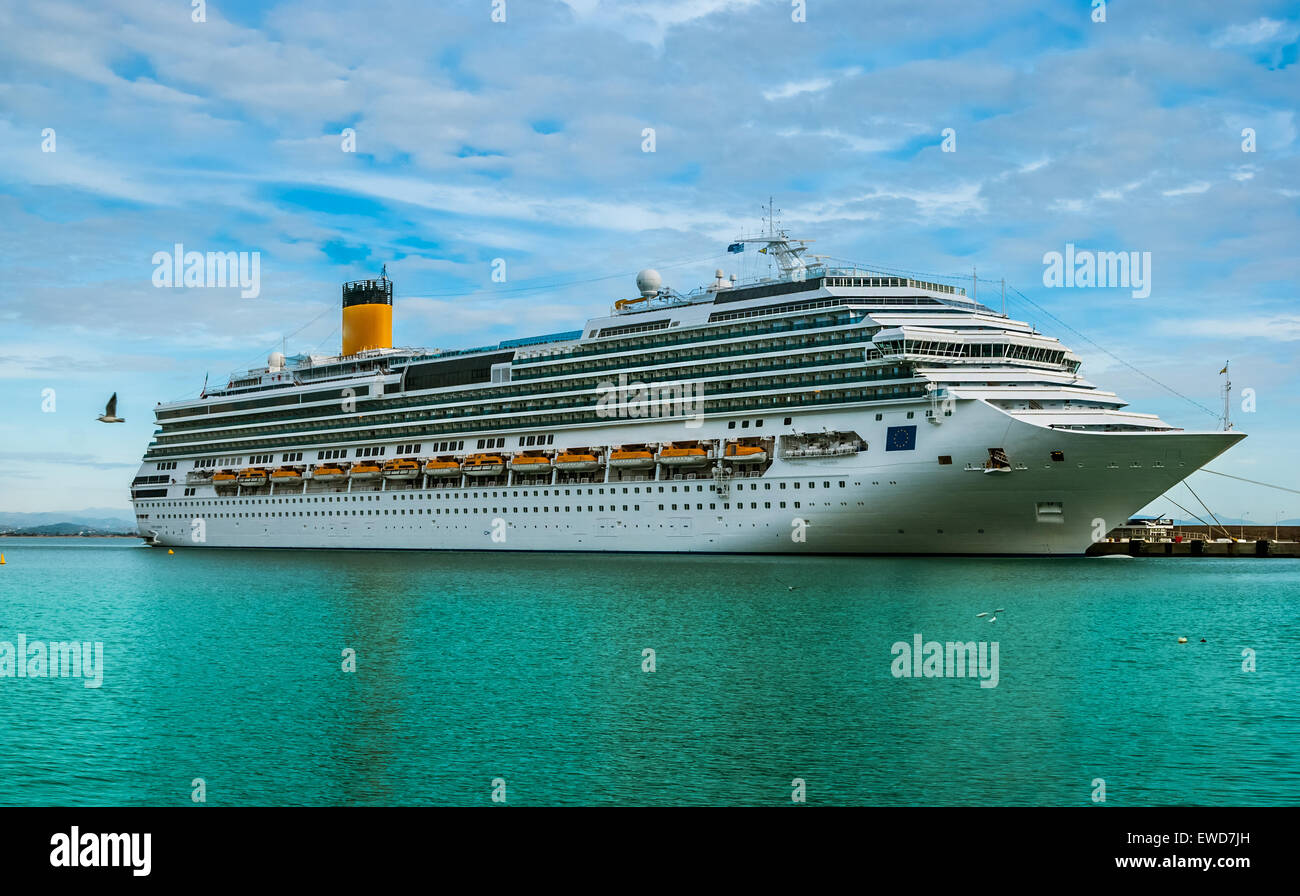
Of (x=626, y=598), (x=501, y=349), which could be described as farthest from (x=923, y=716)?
(x=501, y=349)

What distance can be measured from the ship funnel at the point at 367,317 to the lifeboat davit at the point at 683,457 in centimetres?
4052

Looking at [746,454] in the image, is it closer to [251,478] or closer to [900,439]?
[900,439]

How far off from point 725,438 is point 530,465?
566 inches

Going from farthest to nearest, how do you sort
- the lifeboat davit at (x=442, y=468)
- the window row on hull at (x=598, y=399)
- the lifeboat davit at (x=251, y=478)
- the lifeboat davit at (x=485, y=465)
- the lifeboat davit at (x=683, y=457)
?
1. the lifeboat davit at (x=251, y=478)
2. the lifeboat davit at (x=442, y=468)
3. the lifeboat davit at (x=485, y=465)
4. the lifeboat davit at (x=683, y=457)
5. the window row on hull at (x=598, y=399)

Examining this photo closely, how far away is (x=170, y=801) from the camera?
1708 centimetres

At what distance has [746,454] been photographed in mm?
59781

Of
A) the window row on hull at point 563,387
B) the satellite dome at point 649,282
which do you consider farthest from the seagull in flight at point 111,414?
the satellite dome at point 649,282

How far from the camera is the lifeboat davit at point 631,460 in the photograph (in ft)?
212

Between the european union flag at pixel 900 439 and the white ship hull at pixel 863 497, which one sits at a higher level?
the european union flag at pixel 900 439

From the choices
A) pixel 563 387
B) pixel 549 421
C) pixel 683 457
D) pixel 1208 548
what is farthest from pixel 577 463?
pixel 1208 548

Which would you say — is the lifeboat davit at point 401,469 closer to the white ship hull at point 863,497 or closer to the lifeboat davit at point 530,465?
the white ship hull at point 863,497
